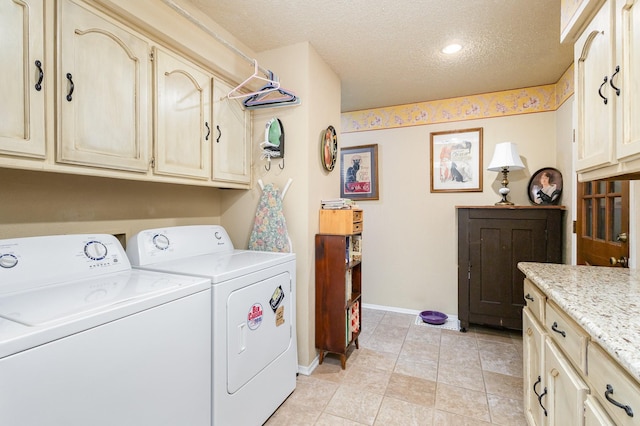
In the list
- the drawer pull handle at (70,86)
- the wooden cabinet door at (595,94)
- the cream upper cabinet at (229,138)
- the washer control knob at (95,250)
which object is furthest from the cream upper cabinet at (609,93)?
the washer control knob at (95,250)

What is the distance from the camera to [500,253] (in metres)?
2.82

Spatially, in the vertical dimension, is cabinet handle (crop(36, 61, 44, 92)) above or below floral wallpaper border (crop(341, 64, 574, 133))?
below

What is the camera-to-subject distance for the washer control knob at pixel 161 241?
5.70 ft

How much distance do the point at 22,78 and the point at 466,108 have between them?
348cm

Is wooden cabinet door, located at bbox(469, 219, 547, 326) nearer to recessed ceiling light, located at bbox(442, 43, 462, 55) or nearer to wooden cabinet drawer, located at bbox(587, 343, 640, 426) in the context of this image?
recessed ceiling light, located at bbox(442, 43, 462, 55)

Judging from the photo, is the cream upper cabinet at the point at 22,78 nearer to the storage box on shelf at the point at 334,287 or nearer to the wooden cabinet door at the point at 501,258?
the storage box on shelf at the point at 334,287

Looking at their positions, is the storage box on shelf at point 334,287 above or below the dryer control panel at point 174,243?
below

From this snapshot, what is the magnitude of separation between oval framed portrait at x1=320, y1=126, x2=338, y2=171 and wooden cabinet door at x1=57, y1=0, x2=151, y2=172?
1.27 metres

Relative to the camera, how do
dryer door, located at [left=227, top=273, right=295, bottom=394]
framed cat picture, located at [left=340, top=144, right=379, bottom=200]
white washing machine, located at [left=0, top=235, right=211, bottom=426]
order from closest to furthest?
white washing machine, located at [left=0, top=235, right=211, bottom=426] < dryer door, located at [left=227, top=273, right=295, bottom=394] < framed cat picture, located at [left=340, top=144, right=379, bottom=200]

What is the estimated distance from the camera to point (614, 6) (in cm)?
118

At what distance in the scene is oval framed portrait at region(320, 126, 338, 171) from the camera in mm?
2443

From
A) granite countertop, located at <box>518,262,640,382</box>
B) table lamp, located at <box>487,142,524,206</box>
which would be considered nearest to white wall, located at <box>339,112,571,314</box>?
table lamp, located at <box>487,142,524,206</box>

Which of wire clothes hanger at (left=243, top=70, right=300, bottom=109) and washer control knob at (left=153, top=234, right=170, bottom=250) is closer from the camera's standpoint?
washer control knob at (left=153, top=234, right=170, bottom=250)

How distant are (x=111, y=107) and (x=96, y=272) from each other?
76 cm
